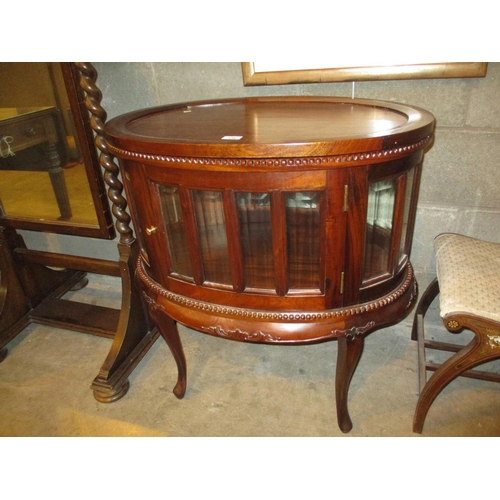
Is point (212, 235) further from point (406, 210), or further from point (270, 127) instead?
point (406, 210)

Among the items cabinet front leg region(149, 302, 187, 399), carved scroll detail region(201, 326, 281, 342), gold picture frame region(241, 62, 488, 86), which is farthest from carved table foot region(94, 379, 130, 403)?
gold picture frame region(241, 62, 488, 86)

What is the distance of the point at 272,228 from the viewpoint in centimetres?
99

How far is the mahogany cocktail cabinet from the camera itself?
35.7 inches

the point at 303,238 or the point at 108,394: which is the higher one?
the point at 303,238

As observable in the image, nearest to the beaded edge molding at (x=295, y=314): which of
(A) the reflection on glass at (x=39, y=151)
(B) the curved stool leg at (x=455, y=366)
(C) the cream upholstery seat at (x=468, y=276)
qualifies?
(C) the cream upholstery seat at (x=468, y=276)

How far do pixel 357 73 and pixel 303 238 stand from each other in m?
0.73

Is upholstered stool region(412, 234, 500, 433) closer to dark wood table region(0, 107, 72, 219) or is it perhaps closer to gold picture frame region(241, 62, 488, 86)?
gold picture frame region(241, 62, 488, 86)

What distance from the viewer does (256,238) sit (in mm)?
1037

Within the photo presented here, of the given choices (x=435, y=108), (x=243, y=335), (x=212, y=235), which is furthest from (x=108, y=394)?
(x=435, y=108)

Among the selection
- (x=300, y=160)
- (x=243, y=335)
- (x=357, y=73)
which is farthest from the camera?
(x=357, y=73)

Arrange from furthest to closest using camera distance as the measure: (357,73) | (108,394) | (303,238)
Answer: (108,394) < (357,73) < (303,238)

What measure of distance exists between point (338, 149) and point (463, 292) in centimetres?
64

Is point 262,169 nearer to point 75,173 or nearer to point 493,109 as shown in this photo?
point 493,109
